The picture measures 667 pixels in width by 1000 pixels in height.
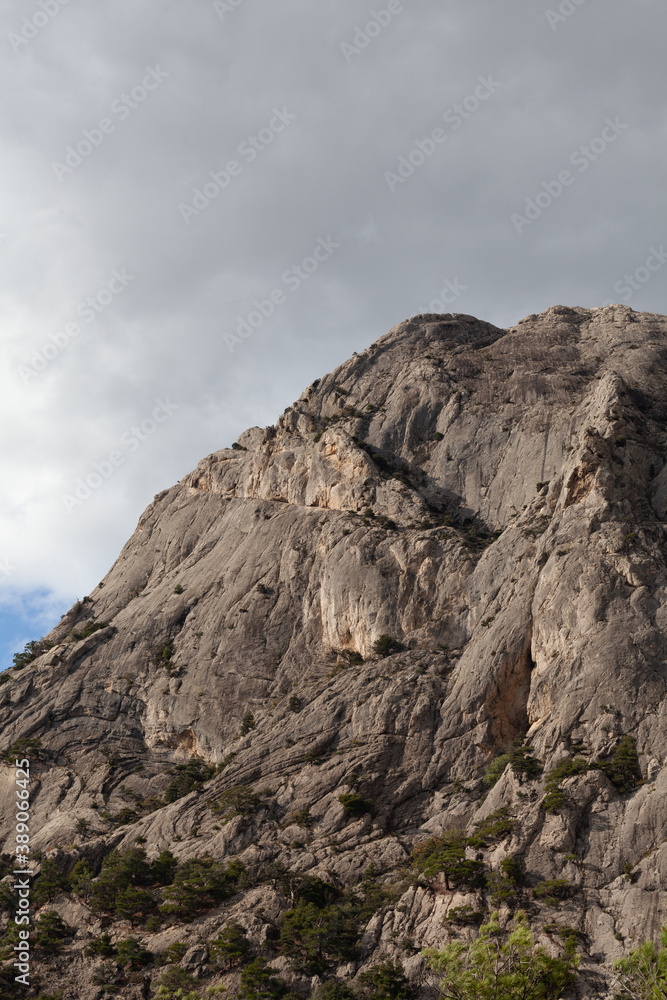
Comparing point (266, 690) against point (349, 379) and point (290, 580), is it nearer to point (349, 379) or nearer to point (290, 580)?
point (290, 580)

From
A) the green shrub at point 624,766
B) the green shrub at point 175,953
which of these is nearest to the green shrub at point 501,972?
the green shrub at point 624,766

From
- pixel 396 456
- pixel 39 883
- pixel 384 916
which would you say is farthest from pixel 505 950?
pixel 396 456

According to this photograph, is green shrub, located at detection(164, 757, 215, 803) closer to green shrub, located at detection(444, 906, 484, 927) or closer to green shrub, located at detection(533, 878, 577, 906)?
green shrub, located at detection(444, 906, 484, 927)

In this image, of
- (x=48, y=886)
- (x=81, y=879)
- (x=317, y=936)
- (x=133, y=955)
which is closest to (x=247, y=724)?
(x=81, y=879)

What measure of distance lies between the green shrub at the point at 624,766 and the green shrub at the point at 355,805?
54.0 feet

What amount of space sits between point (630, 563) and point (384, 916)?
2864 cm

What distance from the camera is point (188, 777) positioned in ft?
225

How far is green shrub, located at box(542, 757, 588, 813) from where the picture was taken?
1921 inches

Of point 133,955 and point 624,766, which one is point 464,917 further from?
point 133,955

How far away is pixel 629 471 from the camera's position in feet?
220

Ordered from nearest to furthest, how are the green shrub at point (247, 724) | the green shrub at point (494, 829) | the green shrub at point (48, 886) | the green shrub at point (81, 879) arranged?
the green shrub at point (494, 829) < the green shrub at point (81, 879) < the green shrub at point (48, 886) < the green shrub at point (247, 724)

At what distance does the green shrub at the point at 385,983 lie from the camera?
43.2 meters

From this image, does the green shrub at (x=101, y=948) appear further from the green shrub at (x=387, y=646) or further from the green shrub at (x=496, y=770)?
the green shrub at (x=387, y=646)

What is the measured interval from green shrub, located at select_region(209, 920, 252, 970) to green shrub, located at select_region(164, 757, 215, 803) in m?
15.1
